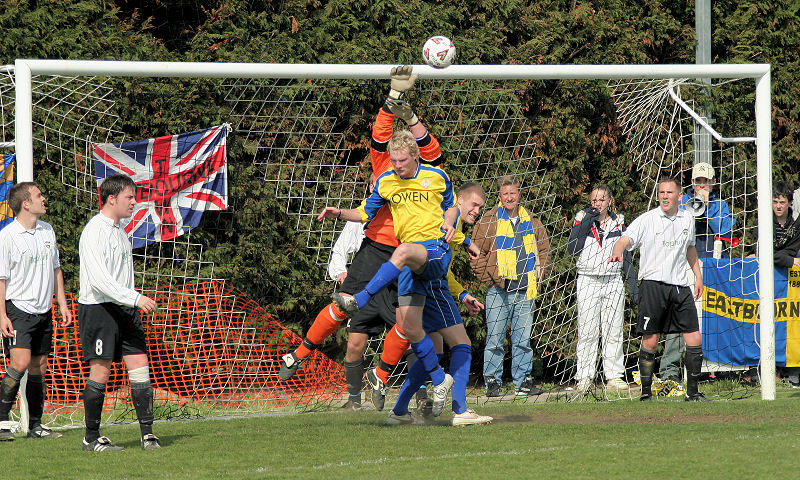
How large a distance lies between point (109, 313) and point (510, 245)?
4.57 m

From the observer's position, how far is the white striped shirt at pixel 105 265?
6.37m

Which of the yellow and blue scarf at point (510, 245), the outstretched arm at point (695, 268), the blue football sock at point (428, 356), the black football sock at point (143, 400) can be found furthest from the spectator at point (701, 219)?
the black football sock at point (143, 400)

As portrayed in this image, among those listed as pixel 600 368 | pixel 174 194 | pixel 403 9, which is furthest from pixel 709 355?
pixel 174 194

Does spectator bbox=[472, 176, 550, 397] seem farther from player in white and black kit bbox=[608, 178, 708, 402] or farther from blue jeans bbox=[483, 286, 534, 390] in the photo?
player in white and black kit bbox=[608, 178, 708, 402]

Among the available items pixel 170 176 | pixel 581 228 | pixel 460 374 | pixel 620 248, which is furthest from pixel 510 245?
pixel 170 176

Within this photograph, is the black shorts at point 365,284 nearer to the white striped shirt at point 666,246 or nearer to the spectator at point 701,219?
the white striped shirt at point 666,246

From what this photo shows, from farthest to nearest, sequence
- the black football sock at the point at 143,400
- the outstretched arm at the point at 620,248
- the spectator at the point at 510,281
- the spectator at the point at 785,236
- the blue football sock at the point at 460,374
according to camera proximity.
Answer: the spectator at the point at 785,236 → the spectator at the point at 510,281 → the outstretched arm at the point at 620,248 → the blue football sock at the point at 460,374 → the black football sock at the point at 143,400

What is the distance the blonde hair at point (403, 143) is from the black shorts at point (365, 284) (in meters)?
1.28

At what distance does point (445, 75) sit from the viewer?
843cm

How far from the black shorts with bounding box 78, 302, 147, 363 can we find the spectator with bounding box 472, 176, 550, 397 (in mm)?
4172

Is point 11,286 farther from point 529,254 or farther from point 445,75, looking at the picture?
point 529,254

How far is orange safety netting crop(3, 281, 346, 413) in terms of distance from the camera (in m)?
9.12

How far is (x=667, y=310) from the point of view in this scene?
879cm

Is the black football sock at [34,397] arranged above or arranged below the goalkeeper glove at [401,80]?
below
